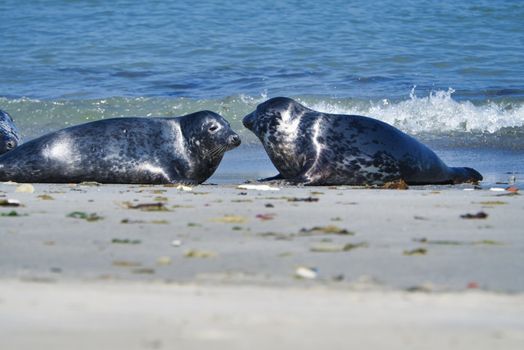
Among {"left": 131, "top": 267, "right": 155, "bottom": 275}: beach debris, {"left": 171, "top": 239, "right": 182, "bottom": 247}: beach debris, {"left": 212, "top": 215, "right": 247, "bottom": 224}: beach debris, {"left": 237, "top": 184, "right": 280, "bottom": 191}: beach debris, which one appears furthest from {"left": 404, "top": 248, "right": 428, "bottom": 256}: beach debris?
{"left": 237, "top": 184, "right": 280, "bottom": 191}: beach debris

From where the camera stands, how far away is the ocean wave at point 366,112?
12992 mm

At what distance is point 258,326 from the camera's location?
8.80 ft

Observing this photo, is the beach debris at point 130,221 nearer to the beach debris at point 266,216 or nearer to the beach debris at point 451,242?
the beach debris at point 266,216

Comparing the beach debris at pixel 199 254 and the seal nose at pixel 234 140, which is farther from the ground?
the beach debris at pixel 199 254

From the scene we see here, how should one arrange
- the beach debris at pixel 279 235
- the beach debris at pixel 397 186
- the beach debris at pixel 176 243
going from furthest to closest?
the beach debris at pixel 397 186, the beach debris at pixel 279 235, the beach debris at pixel 176 243

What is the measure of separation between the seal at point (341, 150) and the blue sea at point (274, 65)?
673 millimetres

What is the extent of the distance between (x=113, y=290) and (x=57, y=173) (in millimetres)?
5368

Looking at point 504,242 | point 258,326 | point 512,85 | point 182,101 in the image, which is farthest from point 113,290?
point 512,85

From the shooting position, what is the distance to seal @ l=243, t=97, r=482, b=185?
332 inches

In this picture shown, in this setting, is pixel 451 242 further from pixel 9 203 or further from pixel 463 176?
pixel 463 176

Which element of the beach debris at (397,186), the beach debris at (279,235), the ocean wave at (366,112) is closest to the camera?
A: the beach debris at (279,235)

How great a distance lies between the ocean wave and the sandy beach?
6937 millimetres

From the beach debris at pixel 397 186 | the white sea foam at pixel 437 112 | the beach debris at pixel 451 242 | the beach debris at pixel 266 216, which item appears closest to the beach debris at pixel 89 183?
the beach debris at pixel 397 186

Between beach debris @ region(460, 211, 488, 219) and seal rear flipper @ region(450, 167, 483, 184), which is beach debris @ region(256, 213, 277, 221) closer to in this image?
beach debris @ region(460, 211, 488, 219)
